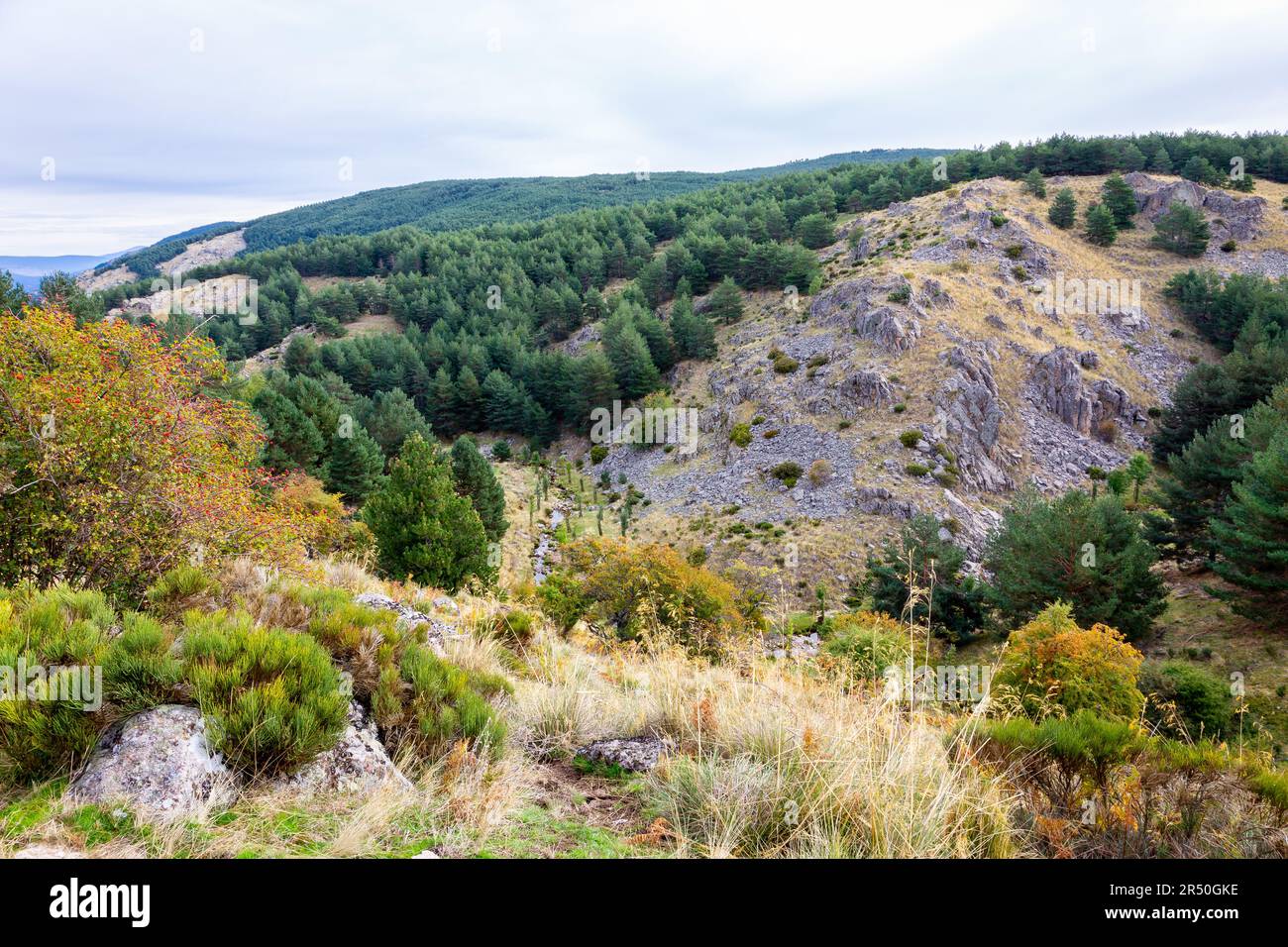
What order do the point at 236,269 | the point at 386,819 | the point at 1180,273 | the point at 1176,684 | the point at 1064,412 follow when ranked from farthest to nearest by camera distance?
1. the point at 236,269
2. the point at 1180,273
3. the point at 1064,412
4. the point at 1176,684
5. the point at 386,819

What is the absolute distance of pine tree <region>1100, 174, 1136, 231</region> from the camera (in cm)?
6631

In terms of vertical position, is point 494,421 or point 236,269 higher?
point 236,269

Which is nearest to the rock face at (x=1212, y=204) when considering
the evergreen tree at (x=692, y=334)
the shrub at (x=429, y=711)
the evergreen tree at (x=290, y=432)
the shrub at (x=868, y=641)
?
the evergreen tree at (x=692, y=334)

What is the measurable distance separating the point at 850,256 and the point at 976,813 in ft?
231

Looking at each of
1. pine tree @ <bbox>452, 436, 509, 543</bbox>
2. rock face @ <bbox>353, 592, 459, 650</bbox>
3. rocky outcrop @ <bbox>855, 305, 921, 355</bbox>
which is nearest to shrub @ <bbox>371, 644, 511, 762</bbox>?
rock face @ <bbox>353, 592, 459, 650</bbox>

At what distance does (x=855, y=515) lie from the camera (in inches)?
1405

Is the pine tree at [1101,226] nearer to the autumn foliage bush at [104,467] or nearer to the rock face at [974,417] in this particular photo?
the rock face at [974,417]

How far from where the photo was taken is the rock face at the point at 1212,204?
6391cm

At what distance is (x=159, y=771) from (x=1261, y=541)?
91.5ft

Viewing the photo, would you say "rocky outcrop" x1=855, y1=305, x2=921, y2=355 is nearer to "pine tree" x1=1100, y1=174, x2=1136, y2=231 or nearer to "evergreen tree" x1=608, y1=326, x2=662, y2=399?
"evergreen tree" x1=608, y1=326, x2=662, y2=399

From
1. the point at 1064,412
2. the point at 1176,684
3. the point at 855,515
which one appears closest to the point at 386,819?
the point at 1176,684

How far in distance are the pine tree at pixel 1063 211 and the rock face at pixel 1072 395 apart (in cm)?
2698

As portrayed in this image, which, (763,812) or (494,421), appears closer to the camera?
(763,812)
